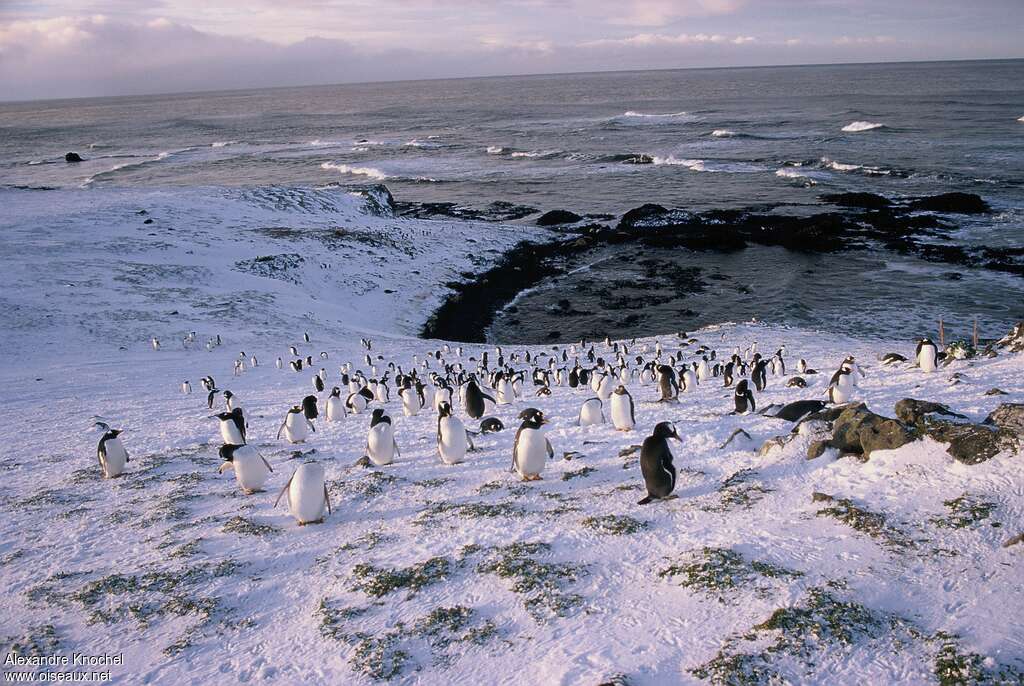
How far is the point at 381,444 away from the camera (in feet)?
32.9

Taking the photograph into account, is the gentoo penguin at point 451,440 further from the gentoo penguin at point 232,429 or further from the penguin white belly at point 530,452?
the gentoo penguin at point 232,429

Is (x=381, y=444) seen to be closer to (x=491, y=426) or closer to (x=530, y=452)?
(x=491, y=426)

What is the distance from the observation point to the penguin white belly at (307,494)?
8.01 meters

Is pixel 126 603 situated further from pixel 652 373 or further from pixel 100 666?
pixel 652 373

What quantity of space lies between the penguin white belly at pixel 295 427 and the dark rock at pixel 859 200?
137ft

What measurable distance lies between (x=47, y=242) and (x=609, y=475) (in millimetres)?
31383

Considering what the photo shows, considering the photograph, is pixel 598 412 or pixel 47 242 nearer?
pixel 598 412

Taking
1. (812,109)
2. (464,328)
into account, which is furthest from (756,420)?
(812,109)

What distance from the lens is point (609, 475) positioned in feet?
29.0

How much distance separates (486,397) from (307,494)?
676cm

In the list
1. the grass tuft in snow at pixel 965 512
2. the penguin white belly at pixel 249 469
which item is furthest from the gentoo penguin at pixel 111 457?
the grass tuft in snow at pixel 965 512

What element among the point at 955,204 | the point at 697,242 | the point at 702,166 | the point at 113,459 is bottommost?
the point at 697,242

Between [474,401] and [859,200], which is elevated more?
[859,200]

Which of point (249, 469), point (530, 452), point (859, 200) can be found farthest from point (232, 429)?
point (859, 200)
